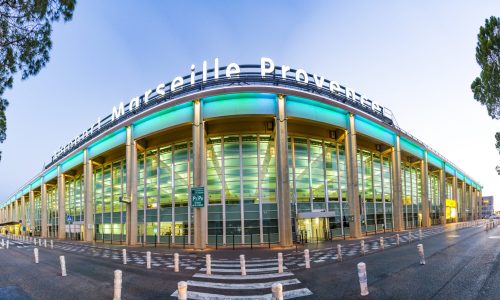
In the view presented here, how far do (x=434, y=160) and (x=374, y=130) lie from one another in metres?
29.2

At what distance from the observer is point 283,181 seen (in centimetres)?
2641

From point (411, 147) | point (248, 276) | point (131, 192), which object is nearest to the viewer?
point (248, 276)

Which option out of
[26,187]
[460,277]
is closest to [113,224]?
[460,277]

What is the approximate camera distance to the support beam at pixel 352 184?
3193 cm

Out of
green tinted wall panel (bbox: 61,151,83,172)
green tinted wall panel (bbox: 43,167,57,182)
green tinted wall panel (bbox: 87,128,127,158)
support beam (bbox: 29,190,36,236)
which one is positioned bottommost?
support beam (bbox: 29,190,36,236)

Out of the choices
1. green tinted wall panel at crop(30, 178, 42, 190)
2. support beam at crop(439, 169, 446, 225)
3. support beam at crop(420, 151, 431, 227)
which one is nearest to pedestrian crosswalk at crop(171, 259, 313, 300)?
support beam at crop(420, 151, 431, 227)

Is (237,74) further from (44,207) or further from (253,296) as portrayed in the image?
(44,207)

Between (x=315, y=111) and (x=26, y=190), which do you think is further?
(x=26, y=190)

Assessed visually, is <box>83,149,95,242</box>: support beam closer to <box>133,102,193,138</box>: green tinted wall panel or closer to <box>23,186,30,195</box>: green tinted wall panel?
<box>133,102,193,138</box>: green tinted wall panel

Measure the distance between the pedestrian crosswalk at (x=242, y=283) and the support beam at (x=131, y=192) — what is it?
19564mm

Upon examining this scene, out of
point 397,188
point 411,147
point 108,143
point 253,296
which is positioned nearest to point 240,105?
point 108,143

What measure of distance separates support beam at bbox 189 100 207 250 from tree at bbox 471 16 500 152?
69.1 feet

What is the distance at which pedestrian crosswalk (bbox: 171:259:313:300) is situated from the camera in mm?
9961

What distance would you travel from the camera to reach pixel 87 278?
1380 centimetres
